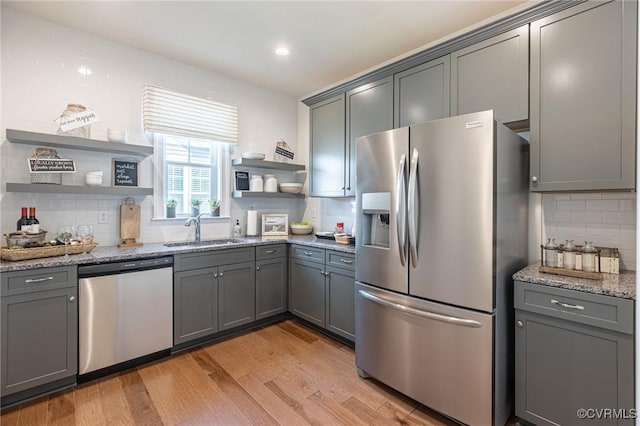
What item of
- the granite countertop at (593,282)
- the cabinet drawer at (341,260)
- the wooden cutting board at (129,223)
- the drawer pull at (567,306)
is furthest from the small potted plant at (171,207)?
the drawer pull at (567,306)

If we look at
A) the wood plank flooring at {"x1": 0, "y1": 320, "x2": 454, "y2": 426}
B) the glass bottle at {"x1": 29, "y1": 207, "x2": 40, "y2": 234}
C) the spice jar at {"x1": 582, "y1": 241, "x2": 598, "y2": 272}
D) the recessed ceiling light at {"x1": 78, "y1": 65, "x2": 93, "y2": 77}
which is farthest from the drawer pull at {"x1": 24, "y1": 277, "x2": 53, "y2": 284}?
the spice jar at {"x1": 582, "y1": 241, "x2": 598, "y2": 272}

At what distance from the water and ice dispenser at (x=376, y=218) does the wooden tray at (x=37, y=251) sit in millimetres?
2162

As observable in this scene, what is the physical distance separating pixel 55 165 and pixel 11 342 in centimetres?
128

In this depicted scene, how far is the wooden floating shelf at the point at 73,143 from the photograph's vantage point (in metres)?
2.31

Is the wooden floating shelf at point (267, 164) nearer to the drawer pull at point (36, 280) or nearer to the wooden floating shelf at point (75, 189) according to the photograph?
the wooden floating shelf at point (75, 189)

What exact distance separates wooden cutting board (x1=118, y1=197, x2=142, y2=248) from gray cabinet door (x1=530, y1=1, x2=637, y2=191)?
324 cm

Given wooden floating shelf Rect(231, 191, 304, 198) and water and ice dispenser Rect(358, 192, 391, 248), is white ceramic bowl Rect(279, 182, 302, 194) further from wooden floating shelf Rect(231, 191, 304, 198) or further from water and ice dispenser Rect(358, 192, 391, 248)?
water and ice dispenser Rect(358, 192, 391, 248)

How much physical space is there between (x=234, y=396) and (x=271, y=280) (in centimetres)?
135

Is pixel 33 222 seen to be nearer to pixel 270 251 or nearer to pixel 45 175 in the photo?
pixel 45 175

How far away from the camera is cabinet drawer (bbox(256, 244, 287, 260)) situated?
3.32 m

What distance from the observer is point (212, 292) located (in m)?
2.98

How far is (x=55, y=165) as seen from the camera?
2.46m

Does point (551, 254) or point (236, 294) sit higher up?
point (551, 254)

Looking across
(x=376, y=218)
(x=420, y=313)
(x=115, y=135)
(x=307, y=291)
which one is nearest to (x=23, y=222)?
(x=115, y=135)
